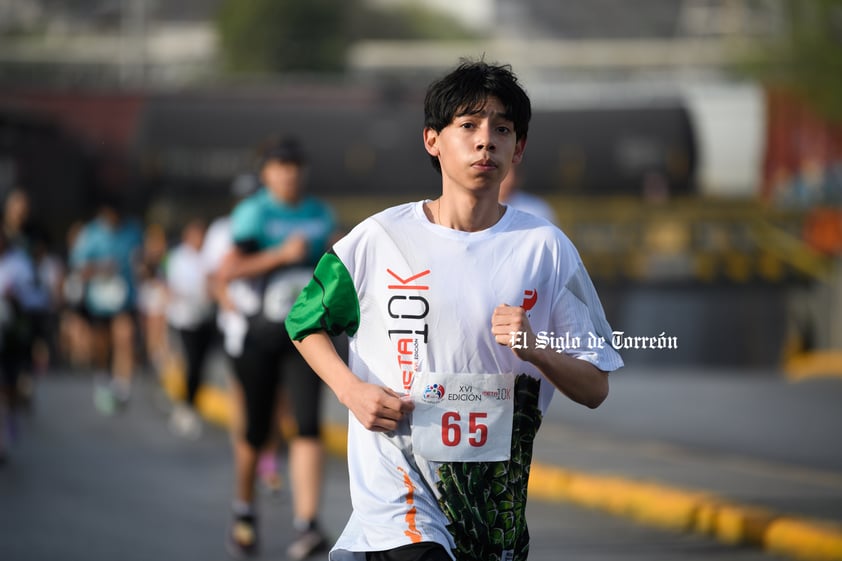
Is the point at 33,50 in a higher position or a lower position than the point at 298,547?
higher

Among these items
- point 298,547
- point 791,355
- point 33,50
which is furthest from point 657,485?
point 33,50

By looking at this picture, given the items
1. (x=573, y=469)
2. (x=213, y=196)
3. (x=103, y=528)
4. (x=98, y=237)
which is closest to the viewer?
(x=103, y=528)

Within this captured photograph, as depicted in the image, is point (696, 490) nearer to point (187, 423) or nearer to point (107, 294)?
point (187, 423)

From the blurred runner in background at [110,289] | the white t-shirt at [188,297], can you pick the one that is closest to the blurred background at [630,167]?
the blurred runner in background at [110,289]

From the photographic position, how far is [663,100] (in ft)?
107

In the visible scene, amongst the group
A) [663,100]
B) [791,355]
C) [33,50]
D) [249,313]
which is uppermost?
[33,50]

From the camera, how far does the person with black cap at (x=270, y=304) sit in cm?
751

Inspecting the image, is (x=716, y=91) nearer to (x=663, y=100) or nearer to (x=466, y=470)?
(x=663, y=100)

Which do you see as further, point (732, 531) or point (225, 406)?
point (225, 406)

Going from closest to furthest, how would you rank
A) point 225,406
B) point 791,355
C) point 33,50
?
point 225,406 → point 791,355 → point 33,50

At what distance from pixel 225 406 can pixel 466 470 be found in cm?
1092

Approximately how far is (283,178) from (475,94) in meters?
4.22

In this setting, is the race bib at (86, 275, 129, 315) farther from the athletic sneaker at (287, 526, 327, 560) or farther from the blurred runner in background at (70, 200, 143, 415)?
the athletic sneaker at (287, 526, 327, 560)

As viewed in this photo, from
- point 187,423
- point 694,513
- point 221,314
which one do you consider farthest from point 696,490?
point 187,423
